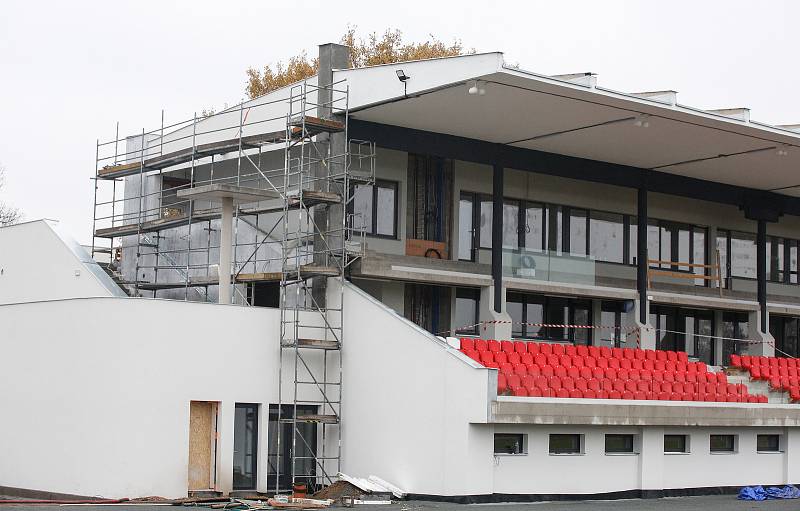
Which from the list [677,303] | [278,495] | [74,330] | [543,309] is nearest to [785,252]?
[677,303]

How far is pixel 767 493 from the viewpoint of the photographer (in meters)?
Answer: 26.1

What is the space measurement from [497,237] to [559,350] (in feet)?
11.4

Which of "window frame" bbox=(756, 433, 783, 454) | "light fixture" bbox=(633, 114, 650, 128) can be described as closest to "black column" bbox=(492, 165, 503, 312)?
"light fixture" bbox=(633, 114, 650, 128)

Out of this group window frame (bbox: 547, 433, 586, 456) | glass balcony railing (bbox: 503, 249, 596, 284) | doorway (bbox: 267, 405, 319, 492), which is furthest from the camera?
glass balcony railing (bbox: 503, 249, 596, 284)

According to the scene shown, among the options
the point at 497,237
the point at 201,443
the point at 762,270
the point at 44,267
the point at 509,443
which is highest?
the point at 497,237

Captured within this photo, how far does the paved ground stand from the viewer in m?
20.7

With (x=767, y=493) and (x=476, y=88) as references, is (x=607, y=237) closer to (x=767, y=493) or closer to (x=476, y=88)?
(x=767, y=493)

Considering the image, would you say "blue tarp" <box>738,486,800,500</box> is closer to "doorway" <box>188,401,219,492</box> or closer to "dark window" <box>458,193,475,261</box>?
"dark window" <box>458,193,475,261</box>

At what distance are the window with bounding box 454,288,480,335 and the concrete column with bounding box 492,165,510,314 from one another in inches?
44.1

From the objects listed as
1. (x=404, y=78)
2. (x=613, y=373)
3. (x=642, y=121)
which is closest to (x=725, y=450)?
(x=613, y=373)

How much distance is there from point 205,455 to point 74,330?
11.2 ft

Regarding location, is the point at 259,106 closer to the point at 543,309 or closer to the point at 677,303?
the point at 543,309

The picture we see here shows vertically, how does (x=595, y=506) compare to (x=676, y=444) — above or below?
below

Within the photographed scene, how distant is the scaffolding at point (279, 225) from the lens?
25000mm
